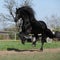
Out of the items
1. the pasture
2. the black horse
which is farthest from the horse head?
the pasture

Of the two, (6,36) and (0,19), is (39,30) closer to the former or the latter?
(6,36)

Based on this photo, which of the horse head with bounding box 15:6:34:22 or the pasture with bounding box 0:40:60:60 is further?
the horse head with bounding box 15:6:34:22

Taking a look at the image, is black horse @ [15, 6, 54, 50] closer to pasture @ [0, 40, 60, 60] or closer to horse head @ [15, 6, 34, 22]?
horse head @ [15, 6, 34, 22]

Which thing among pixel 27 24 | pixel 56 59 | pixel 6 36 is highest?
pixel 27 24

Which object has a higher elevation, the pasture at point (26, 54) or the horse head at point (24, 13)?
the horse head at point (24, 13)

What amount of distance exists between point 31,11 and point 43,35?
2433mm

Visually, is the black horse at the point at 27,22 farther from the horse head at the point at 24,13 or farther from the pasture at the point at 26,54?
the pasture at the point at 26,54

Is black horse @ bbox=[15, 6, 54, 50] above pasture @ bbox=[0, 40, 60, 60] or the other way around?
above

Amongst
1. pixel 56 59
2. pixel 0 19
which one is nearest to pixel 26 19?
pixel 56 59

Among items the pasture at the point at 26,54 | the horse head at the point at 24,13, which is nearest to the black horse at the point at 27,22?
the horse head at the point at 24,13

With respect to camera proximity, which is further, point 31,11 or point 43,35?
point 43,35

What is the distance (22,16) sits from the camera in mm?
16422

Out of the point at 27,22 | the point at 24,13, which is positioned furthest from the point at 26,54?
the point at 24,13

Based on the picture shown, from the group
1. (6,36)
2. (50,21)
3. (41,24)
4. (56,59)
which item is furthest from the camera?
(50,21)
